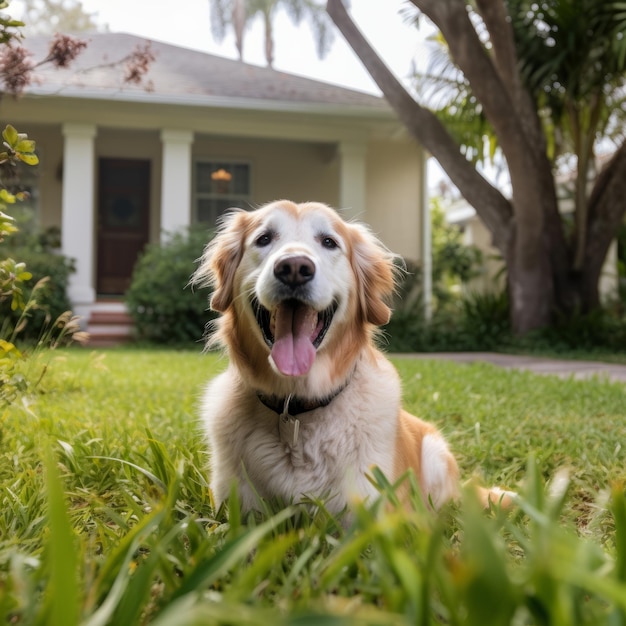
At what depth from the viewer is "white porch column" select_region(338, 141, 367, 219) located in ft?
41.4

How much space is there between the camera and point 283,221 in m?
2.42

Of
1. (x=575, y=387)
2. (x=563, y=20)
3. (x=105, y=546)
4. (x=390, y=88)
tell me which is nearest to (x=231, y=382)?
(x=105, y=546)

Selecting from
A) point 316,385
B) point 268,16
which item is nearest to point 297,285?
point 316,385

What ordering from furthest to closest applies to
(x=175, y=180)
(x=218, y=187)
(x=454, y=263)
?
(x=454, y=263)
(x=218, y=187)
(x=175, y=180)

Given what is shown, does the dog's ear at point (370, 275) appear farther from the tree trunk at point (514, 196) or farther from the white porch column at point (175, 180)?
the white porch column at point (175, 180)

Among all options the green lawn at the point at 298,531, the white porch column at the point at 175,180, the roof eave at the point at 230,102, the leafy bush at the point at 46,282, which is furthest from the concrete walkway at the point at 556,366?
the leafy bush at the point at 46,282

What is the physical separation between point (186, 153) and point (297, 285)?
10.5 m

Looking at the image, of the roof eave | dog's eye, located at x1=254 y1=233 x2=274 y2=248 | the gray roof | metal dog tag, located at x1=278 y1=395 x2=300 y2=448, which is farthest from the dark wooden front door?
metal dog tag, located at x1=278 y1=395 x2=300 y2=448

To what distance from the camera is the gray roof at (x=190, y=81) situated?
38.2 ft

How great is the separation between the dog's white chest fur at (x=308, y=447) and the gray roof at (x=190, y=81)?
9.50 meters

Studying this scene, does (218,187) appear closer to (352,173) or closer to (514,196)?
(352,173)

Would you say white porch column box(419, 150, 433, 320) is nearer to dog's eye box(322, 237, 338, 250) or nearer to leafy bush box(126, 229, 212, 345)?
leafy bush box(126, 229, 212, 345)

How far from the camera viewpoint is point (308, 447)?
2.13 m

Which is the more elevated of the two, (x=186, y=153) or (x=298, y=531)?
(x=186, y=153)
